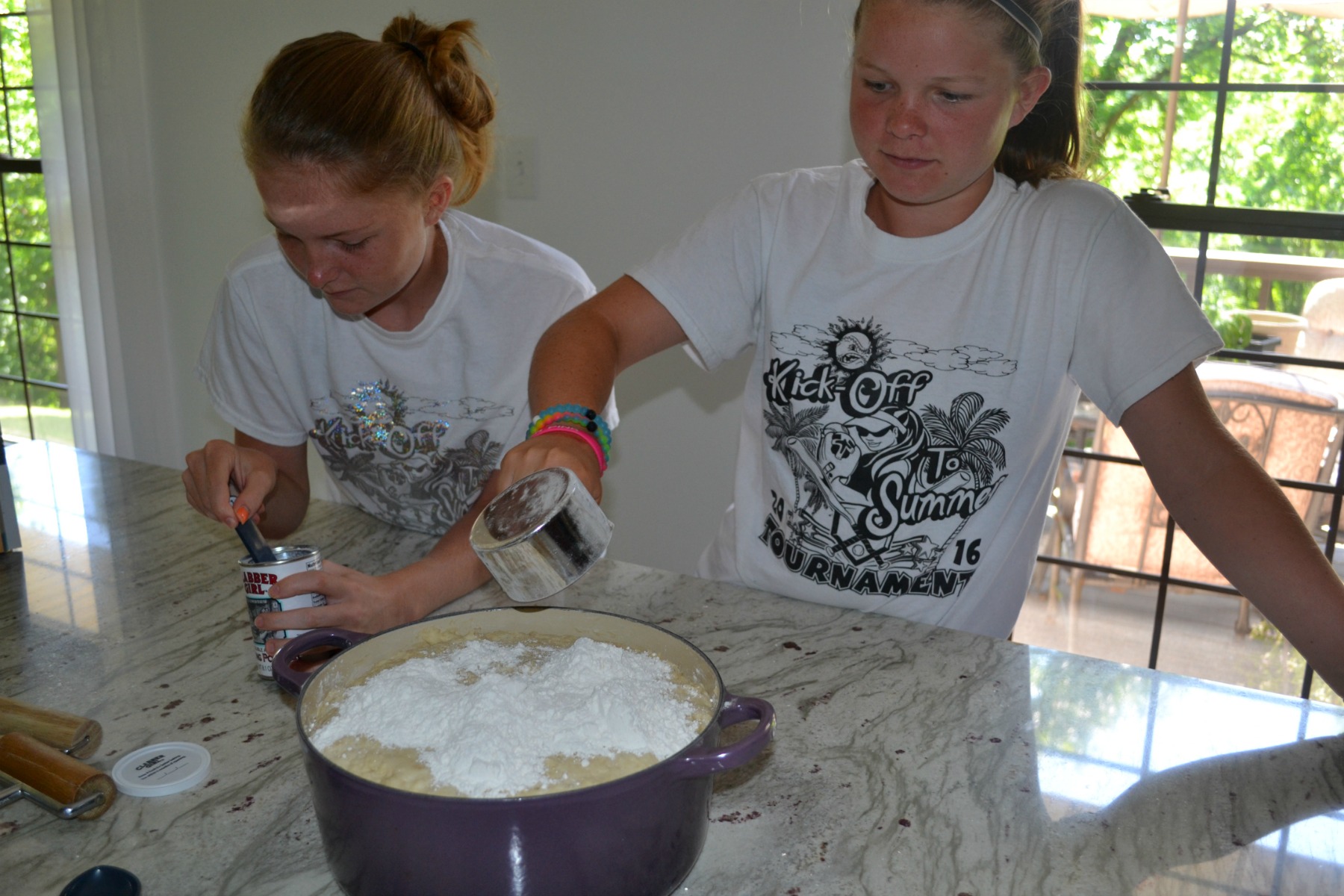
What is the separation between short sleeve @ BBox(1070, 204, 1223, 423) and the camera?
1088 millimetres

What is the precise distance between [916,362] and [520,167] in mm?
1652

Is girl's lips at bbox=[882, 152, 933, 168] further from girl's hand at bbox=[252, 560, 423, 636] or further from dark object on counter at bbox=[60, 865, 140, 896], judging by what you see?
dark object on counter at bbox=[60, 865, 140, 896]

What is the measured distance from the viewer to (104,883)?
2.30 feet

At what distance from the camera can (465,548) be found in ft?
3.91

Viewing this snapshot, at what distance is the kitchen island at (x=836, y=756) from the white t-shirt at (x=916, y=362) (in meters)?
0.13

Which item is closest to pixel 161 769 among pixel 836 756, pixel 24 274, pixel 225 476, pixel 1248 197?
pixel 225 476

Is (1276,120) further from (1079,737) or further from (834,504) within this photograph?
(1079,737)

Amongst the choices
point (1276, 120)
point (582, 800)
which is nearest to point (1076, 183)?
point (582, 800)

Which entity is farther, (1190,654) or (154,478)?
(1190,654)

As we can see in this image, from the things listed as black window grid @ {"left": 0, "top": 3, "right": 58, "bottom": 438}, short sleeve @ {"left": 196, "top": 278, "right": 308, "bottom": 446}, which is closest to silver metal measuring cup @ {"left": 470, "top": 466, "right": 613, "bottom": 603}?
short sleeve @ {"left": 196, "top": 278, "right": 308, "bottom": 446}

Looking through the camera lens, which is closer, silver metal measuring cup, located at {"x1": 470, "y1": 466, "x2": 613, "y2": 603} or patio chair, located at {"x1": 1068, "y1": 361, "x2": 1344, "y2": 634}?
silver metal measuring cup, located at {"x1": 470, "y1": 466, "x2": 613, "y2": 603}

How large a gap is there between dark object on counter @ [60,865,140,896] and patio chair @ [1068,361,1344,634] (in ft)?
5.90

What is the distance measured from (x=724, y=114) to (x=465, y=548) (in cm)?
146

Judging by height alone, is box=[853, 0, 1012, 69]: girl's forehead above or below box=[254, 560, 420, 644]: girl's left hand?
above
